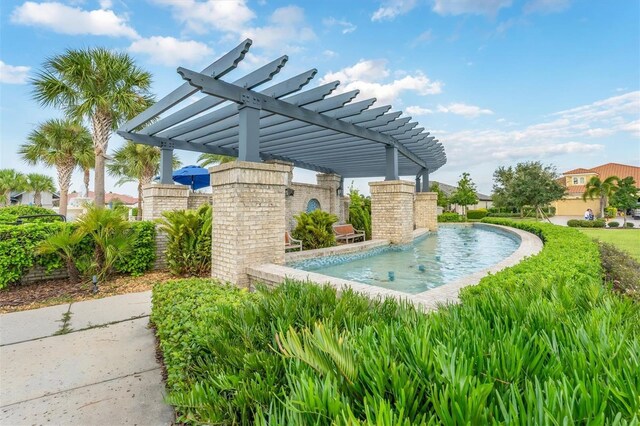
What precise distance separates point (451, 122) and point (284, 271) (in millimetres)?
11913

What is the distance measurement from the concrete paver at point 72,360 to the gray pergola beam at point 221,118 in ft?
15.9

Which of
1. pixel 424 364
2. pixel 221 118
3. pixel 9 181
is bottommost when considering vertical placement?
pixel 424 364

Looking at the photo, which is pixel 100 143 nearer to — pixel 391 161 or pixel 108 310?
pixel 108 310

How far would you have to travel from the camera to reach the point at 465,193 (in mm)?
26500

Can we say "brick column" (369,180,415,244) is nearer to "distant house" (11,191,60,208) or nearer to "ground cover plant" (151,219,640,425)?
"ground cover plant" (151,219,640,425)

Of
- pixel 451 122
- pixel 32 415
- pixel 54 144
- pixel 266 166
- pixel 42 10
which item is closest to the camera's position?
pixel 32 415

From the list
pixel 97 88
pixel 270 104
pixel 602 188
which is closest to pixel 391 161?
pixel 270 104

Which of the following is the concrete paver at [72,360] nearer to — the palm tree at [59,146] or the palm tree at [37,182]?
the palm tree at [59,146]

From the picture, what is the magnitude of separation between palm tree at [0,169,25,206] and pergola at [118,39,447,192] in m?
33.7

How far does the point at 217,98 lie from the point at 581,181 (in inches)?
2096

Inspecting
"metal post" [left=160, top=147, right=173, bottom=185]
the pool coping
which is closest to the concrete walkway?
the pool coping

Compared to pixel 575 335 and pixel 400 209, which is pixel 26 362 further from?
pixel 400 209

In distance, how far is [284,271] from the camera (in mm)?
4977

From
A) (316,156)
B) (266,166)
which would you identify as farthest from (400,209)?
(266,166)
